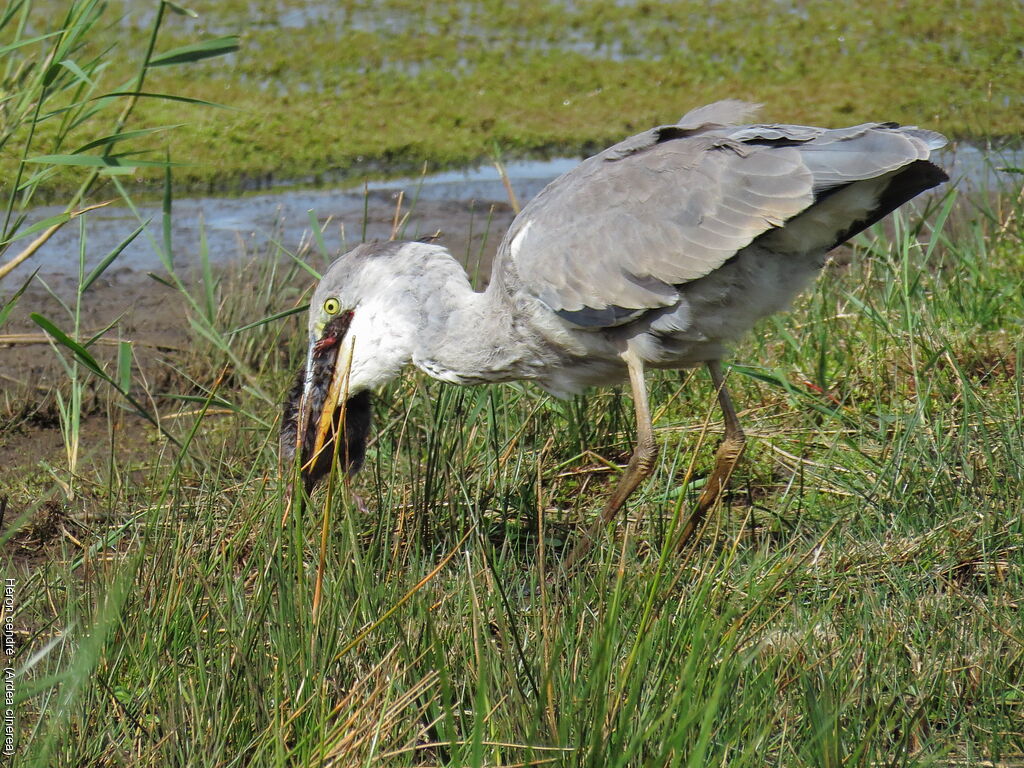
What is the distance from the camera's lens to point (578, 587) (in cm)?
272

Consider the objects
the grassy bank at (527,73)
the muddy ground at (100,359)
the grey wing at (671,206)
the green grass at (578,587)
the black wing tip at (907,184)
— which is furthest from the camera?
the grassy bank at (527,73)

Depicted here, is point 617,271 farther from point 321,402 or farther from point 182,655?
point 182,655

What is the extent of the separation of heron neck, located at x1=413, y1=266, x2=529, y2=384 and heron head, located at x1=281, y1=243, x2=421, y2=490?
0.09 m

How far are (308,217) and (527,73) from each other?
11.0 ft

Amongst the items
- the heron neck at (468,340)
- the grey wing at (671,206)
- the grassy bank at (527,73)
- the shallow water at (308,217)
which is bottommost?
the shallow water at (308,217)

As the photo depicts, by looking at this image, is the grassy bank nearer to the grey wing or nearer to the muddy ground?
the muddy ground

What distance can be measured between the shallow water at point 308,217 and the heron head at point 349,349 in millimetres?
3022

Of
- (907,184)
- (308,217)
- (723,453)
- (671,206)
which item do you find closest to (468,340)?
(671,206)

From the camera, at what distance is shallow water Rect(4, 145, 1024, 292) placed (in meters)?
7.45

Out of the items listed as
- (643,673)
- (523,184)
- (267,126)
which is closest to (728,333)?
(643,673)

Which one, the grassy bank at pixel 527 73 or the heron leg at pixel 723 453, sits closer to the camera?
the heron leg at pixel 723 453

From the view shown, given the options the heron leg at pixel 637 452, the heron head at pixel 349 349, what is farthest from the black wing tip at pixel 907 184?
the heron head at pixel 349 349

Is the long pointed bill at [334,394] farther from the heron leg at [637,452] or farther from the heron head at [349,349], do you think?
the heron leg at [637,452]

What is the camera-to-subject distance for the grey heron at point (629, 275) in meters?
3.74
